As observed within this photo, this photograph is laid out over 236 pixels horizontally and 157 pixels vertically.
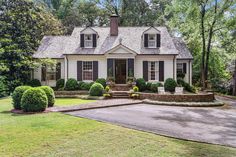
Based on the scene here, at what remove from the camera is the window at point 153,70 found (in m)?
23.0

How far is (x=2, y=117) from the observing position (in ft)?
38.1

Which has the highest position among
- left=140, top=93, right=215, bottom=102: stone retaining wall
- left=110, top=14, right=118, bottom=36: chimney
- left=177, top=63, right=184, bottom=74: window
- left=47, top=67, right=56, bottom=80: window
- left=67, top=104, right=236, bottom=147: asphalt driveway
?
left=110, top=14, right=118, bottom=36: chimney

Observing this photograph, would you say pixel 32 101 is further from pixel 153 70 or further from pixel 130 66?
pixel 153 70

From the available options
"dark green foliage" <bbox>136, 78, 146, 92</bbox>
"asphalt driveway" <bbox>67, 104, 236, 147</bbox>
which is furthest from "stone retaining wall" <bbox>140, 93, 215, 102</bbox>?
"asphalt driveway" <bbox>67, 104, 236, 147</bbox>

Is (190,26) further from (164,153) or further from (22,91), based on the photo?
(164,153)

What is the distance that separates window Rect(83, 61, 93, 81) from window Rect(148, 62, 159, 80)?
5.42m

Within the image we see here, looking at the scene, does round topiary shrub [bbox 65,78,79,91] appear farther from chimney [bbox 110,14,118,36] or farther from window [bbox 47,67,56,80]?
chimney [bbox 110,14,118,36]

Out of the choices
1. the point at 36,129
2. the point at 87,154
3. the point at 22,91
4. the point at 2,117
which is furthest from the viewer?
the point at 22,91

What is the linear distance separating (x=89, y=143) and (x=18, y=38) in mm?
20409

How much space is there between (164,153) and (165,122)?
14.4 feet

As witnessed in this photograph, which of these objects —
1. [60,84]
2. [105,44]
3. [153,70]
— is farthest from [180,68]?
[60,84]

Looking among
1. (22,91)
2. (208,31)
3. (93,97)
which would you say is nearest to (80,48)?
(93,97)

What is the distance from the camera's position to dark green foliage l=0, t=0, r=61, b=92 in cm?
2346

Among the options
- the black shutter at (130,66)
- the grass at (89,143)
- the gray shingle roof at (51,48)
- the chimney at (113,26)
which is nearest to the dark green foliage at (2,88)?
the gray shingle roof at (51,48)
